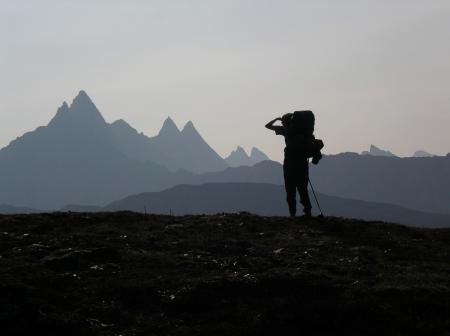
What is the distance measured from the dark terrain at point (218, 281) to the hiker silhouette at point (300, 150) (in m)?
3.58

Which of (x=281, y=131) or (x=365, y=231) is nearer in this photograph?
(x=365, y=231)

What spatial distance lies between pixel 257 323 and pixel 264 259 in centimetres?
416

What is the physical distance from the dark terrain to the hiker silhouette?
11.8ft

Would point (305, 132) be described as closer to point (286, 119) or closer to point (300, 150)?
point (300, 150)

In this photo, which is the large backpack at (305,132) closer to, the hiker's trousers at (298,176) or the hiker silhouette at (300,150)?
the hiker silhouette at (300,150)

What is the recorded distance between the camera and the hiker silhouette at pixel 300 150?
2323 cm

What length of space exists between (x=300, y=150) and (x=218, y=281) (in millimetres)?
10291

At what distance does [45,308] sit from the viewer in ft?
40.9

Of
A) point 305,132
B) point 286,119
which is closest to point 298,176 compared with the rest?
point 305,132

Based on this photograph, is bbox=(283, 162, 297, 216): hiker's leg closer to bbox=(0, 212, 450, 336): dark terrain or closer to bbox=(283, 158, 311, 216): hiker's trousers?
bbox=(283, 158, 311, 216): hiker's trousers

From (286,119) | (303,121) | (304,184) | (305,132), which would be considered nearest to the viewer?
(303,121)

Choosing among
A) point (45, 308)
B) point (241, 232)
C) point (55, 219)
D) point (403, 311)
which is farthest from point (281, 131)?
point (45, 308)

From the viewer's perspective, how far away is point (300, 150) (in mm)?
23312

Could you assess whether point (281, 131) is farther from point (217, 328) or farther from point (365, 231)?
point (217, 328)
